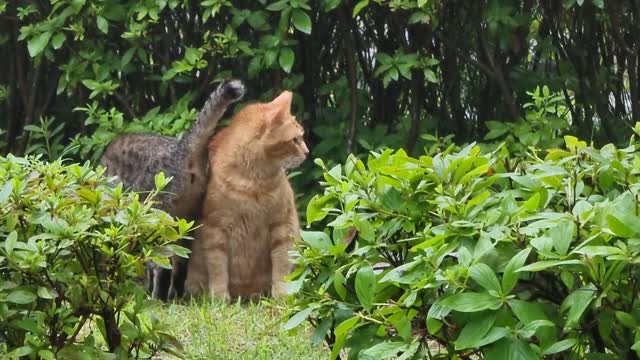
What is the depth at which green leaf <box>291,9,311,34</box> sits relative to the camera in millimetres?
7750

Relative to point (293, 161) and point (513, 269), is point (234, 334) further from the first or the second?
point (513, 269)

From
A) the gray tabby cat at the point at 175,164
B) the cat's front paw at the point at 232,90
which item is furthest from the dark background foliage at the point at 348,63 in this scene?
the cat's front paw at the point at 232,90

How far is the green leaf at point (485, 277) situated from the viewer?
347cm

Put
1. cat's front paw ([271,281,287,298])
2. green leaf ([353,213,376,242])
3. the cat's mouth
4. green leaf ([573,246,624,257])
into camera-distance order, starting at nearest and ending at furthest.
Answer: green leaf ([573,246,624,257]) → green leaf ([353,213,376,242]) → cat's front paw ([271,281,287,298]) → the cat's mouth

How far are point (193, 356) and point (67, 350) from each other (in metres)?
1.12

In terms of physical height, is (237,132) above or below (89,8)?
below

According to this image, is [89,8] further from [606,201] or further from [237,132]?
[606,201]

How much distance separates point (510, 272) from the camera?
345 cm

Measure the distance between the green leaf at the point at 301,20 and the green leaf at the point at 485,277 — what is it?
14.5ft

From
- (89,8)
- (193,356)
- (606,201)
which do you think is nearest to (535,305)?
(606,201)

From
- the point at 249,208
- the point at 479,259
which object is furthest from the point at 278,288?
the point at 479,259

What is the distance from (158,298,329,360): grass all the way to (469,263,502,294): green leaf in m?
1.71

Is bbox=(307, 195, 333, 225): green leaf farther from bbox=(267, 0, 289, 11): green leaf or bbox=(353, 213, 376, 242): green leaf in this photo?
bbox=(267, 0, 289, 11): green leaf

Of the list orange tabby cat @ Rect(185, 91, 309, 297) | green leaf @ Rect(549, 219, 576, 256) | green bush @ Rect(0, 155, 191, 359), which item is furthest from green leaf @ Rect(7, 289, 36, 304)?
orange tabby cat @ Rect(185, 91, 309, 297)
